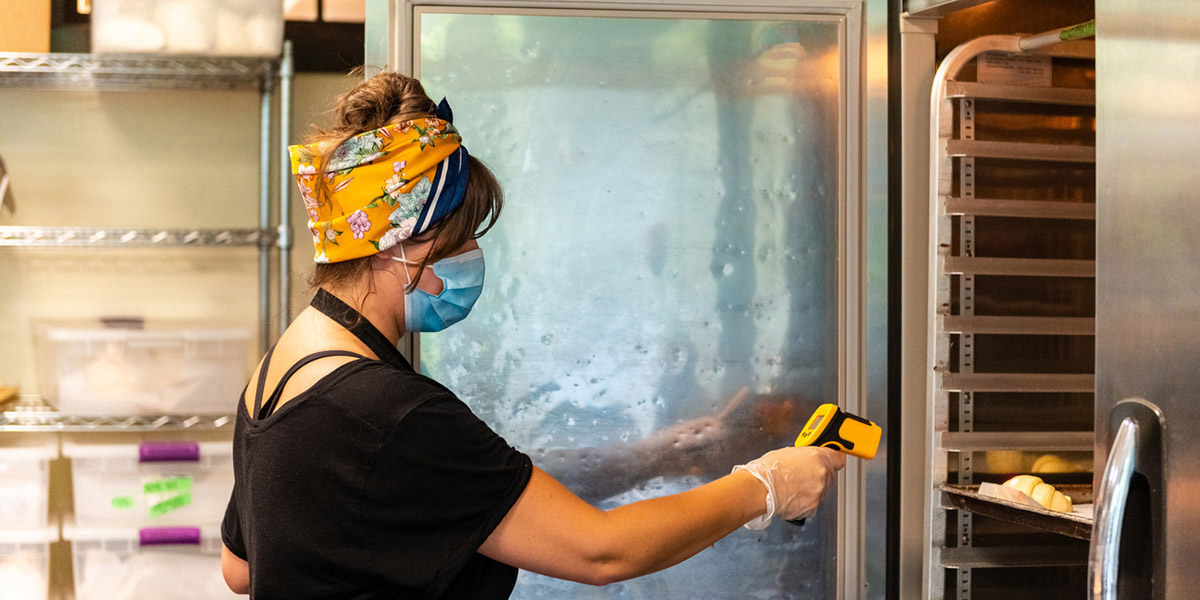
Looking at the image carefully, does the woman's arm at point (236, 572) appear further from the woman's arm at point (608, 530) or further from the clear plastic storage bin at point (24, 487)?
the clear plastic storage bin at point (24, 487)

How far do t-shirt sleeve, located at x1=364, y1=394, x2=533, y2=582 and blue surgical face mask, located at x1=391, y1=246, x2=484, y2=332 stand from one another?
8.3 inches

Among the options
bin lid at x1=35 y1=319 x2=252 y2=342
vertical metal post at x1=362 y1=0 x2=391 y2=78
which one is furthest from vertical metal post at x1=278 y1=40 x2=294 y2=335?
vertical metal post at x1=362 y1=0 x2=391 y2=78

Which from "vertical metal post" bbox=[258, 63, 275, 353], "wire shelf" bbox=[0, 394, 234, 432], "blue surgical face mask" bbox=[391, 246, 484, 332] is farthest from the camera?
"vertical metal post" bbox=[258, 63, 275, 353]

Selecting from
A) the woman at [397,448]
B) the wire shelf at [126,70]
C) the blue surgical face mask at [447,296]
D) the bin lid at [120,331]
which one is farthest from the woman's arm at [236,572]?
the wire shelf at [126,70]

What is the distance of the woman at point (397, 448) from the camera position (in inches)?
42.6

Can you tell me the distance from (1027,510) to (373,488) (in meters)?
1.06

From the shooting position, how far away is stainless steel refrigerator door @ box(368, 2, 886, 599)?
181cm

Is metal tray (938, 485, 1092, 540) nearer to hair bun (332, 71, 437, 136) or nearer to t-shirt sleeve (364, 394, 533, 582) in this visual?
t-shirt sleeve (364, 394, 533, 582)

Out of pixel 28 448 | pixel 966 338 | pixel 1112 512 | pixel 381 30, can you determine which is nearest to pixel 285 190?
pixel 381 30

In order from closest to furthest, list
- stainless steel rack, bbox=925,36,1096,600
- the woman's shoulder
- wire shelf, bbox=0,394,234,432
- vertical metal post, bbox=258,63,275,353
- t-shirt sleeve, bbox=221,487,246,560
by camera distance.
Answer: the woman's shoulder
t-shirt sleeve, bbox=221,487,246,560
stainless steel rack, bbox=925,36,1096,600
wire shelf, bbox=0,394,234,432
vertical metal post, bbox=258,63,275,353

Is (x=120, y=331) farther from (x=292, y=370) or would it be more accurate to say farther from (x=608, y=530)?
(x=608, y=530)

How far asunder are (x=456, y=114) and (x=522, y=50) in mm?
174

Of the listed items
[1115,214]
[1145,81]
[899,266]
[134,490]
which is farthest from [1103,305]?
[134,490]

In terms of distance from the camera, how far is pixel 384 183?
3.93 feet
